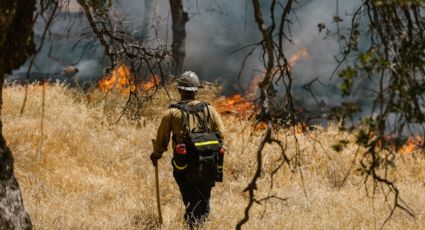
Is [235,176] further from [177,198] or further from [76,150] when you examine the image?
[76,150]

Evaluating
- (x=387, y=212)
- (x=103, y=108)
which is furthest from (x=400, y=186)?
(x=103, y=108)

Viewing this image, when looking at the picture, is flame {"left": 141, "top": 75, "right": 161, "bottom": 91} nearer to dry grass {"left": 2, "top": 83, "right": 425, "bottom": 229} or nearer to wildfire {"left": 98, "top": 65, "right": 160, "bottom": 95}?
wildfire {"left": 98, "top": 65, "right": 160, "bottom": 95}

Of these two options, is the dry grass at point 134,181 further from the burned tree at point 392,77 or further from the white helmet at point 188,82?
the burned tree at point 392,77

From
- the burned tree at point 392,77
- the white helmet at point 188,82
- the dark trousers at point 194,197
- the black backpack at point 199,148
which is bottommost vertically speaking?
the dark trousers at point 194,197

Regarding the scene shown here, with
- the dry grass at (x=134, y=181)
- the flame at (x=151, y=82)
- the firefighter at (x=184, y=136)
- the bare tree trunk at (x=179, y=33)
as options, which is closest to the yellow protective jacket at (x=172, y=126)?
the firefighter at (x=184, y=136)

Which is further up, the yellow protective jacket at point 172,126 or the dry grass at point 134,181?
the yellow protective jacket at point 172,126

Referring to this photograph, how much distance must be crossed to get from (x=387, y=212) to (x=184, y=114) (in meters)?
2.99

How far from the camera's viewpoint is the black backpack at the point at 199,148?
6016 millimetres

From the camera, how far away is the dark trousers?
6.27m

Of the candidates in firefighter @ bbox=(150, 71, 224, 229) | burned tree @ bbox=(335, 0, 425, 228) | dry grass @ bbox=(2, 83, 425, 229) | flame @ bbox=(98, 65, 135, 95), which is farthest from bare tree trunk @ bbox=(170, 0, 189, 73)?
burned tree @ bbox=(335, 0, 425, 228)

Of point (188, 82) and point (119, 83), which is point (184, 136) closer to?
point (188, 82)

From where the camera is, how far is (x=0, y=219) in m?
4.21

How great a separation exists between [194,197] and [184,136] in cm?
69

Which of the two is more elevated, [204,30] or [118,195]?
[204,30]
